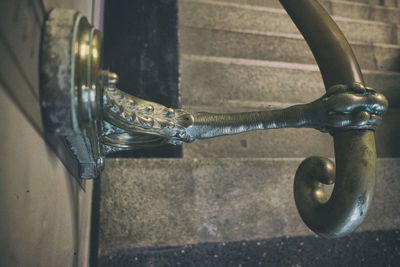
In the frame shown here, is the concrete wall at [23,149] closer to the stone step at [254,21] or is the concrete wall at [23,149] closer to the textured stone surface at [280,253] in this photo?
the textured stone surface at [280,253]

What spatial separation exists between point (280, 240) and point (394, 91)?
0.95 metres

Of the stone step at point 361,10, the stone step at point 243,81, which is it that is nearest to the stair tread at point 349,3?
the stone step at point 361,10

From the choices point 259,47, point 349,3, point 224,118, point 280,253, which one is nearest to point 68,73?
point 224,118

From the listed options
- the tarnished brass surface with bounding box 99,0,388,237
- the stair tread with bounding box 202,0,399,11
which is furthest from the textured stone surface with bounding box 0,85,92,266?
the stair tread with bounding box 202,0,399,11

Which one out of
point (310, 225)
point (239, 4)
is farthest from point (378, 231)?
point (239, 4)

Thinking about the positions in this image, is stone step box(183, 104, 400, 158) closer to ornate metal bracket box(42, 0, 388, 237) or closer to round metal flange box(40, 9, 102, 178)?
ornate metal bracket box(42, 0, 388, 237)

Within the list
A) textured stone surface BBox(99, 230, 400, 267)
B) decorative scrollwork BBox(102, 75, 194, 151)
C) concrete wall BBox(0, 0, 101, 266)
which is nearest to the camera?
concrete wall BBox(0, 0, 101, 266)

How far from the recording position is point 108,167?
81 centimetres

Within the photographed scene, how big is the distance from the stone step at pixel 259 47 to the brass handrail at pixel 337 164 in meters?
0.81

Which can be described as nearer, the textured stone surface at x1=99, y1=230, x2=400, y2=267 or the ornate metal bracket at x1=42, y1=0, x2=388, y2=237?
the ornate metal bracket at x1=42, y1=0, x2=388, y2=237

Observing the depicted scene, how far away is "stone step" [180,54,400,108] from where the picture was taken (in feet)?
3.90

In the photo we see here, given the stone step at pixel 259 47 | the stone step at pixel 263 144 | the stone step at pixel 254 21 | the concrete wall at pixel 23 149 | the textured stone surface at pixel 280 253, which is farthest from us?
the stone step at pixel 254 21

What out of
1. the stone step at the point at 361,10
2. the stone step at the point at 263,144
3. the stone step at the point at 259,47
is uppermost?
the stone step at the point at 361,10

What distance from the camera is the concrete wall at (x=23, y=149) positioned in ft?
0.65
